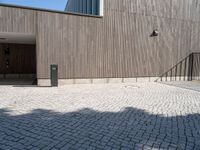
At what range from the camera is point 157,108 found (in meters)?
5.64

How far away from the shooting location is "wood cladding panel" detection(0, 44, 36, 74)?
1250cm

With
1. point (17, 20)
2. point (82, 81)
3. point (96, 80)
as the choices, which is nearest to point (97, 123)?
point (82, 81)

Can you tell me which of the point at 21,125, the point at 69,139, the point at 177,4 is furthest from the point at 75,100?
the point at 177,4

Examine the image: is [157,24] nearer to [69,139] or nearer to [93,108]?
[93,108]

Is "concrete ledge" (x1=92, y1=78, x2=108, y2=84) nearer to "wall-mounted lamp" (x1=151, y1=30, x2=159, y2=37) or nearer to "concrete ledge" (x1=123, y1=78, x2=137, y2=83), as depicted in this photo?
"concrete ledge" (x1=123, y1=78, x2=137, y2=83)

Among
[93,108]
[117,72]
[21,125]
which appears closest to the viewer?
[21,125]

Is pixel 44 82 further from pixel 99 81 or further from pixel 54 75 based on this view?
pixel 99 81

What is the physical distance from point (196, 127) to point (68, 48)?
6.69 meters

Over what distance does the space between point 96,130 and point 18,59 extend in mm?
10711

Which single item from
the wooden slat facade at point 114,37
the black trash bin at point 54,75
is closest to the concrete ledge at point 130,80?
the wooden slat facade at point 114,37

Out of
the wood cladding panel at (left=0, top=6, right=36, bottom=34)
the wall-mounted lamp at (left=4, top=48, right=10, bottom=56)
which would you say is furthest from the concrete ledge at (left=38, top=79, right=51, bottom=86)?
the wall-mounted lamp at (left=4, top=48, right=10, bottom=56)

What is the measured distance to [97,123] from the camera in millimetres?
4281

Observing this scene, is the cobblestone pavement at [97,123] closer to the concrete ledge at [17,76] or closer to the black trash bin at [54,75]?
the black trash bin at [54,75]

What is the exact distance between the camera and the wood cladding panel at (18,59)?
41.0 feet
